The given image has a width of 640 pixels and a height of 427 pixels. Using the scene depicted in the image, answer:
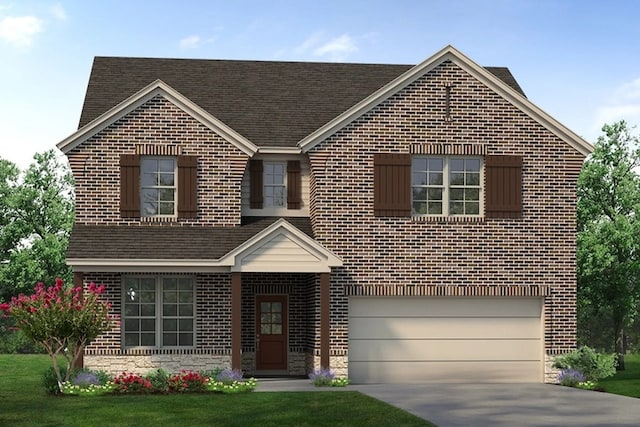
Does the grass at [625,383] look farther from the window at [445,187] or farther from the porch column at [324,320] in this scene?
the porch column at [324,320]

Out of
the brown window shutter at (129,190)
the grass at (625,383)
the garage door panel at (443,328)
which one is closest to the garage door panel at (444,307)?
the garage door panel at (443,328)

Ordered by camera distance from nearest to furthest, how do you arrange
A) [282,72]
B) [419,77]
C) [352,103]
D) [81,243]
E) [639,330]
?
1. [81,243]
2. [419,77]
3. [352,103]
4. [282,72]
5. [639,330]

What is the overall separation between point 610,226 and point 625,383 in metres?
8.65

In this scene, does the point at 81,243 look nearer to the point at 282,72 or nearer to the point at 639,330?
the point at 282,72

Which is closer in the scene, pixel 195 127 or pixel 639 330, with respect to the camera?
pixel 195 127

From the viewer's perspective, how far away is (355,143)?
27.7 m

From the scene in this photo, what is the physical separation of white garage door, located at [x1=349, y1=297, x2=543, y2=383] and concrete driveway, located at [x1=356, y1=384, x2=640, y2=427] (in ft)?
3.47

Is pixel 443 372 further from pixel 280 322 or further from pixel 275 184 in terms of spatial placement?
pixel 275 184

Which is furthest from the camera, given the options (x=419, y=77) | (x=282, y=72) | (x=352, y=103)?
(x=282, y=72)

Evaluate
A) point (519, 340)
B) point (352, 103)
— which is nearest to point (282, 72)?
point (352, 103)

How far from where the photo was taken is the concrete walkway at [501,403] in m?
18.3

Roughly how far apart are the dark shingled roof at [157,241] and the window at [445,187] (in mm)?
3255

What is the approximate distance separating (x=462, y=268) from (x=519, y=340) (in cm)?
265

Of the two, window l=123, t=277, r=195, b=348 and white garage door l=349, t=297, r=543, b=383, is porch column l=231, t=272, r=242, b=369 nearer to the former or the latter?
window l=123, t=277, r=195, b=348
